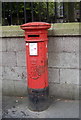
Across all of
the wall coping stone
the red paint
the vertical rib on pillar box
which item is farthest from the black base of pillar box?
the wall coping stone

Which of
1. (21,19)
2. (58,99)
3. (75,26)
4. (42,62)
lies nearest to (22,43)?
(21,19)

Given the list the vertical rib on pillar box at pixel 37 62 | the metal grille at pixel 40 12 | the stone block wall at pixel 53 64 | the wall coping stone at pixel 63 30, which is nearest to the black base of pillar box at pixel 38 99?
the vertical rib on pillar box at pixel 37 62

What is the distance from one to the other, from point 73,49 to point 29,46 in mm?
1066

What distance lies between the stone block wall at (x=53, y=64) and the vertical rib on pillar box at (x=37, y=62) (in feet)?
1.69

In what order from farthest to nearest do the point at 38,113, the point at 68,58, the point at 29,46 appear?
1. the point at 68,58
2. the point at 38,113
3. the point at 29,46

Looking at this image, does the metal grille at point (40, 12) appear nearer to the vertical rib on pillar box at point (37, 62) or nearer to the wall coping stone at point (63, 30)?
the wall coping stone at point (63, 30)

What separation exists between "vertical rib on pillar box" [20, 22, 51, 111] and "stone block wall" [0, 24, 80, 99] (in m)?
0.52

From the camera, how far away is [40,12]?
14.6ft

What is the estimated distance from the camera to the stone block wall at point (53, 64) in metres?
4.14

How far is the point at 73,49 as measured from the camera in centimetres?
411

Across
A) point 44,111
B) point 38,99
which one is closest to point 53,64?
point 38,99

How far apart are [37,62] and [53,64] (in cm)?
72

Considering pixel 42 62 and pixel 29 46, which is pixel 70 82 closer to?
pixel 42 62

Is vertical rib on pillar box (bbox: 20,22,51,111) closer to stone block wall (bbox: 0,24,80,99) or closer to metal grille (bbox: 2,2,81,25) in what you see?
stone block wall (bbox: 0,24,80,99)
